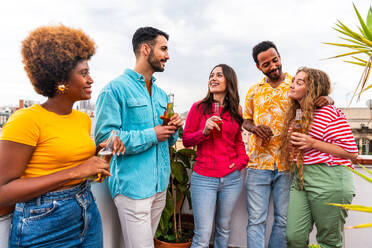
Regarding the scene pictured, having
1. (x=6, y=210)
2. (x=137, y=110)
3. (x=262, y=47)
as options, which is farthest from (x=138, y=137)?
(x=262, y=47)

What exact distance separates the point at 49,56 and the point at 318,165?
175 centimetres

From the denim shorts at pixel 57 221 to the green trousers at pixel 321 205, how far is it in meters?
1.39

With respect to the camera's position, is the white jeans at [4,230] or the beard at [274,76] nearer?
the white jeans at [4,230]

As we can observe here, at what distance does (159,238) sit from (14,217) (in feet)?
5.43

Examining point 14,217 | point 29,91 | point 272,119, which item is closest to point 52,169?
point 14,217

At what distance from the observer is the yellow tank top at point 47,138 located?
32.5 inches

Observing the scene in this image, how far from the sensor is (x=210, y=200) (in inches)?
71.1

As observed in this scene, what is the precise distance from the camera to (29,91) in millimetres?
1038

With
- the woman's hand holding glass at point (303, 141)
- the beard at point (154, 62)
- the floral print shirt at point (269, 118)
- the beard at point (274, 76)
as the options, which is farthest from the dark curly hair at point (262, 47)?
the beard at point (154, 62)

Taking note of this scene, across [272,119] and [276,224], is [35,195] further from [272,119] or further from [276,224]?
[276,224]

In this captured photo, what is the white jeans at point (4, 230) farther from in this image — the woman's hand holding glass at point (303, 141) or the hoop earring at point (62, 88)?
the woman's hand holding glass at point (303, 141)

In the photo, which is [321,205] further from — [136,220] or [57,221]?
[57,221]

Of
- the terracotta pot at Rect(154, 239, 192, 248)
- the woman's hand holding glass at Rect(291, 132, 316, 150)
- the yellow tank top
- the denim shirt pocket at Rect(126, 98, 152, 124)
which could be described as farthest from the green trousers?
the yellow tank top

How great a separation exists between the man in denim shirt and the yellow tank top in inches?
10.8
